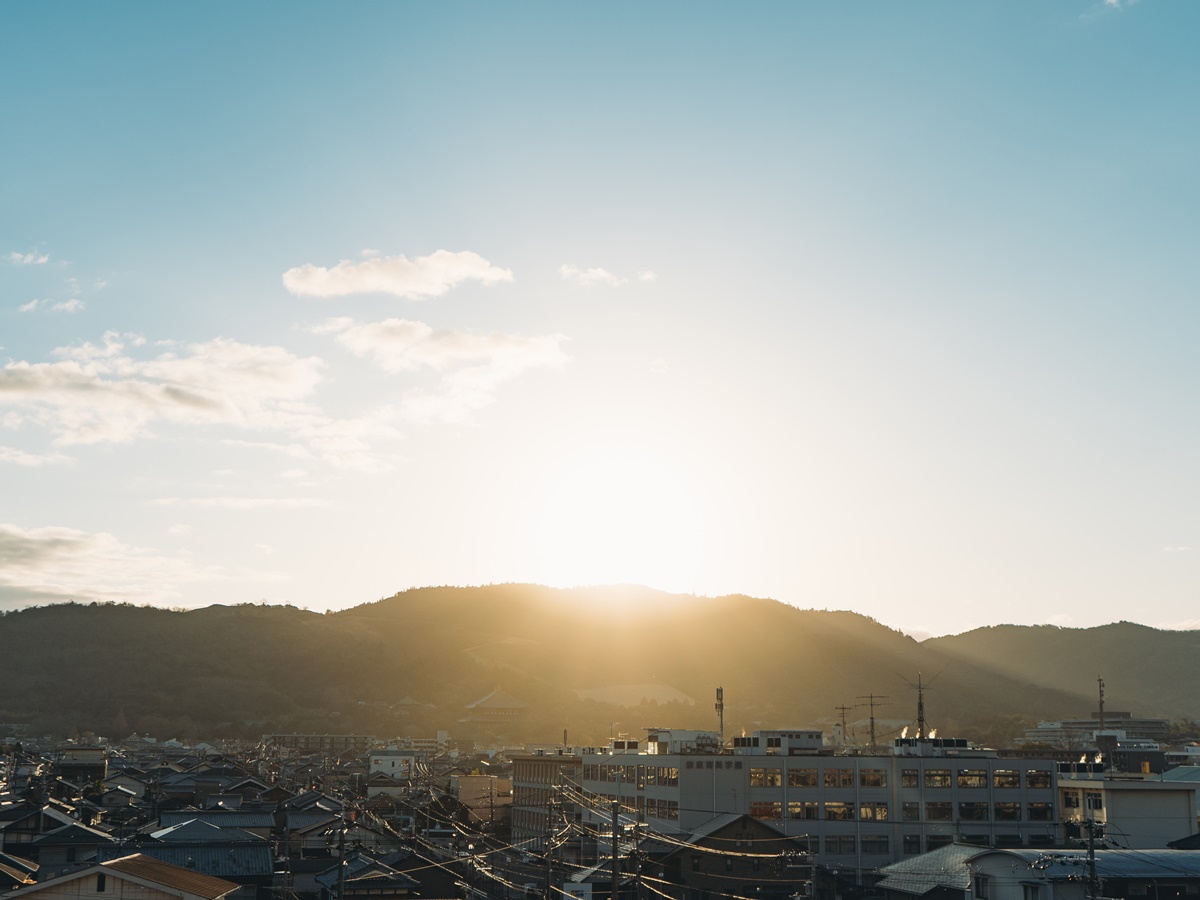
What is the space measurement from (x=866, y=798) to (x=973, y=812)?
812cm

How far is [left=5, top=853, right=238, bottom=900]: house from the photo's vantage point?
35094 millimetres

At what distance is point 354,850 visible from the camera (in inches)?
2277

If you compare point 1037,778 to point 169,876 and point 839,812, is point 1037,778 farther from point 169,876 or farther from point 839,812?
point 169,876

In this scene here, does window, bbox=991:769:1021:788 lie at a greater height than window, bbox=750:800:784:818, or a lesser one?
greater

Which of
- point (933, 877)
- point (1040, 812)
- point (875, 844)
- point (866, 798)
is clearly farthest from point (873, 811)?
point (933, 877)

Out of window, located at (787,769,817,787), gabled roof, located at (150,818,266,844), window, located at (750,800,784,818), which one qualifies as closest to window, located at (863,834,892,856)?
window, located at (787,769,817,787)

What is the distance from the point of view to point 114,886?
3556 centimetres

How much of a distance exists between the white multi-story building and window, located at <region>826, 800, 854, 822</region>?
69mm

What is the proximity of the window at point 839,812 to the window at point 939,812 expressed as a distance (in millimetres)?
5500

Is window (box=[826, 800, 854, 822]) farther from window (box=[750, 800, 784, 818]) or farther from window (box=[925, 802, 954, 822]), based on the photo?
window (box=[925, 802, 954, 822])

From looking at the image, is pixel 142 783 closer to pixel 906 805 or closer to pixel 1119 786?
pixel 906 805

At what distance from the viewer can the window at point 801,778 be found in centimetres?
7594

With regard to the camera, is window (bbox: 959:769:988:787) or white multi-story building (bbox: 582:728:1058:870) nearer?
white multi-story building (bbox: 582:728:1058:870)

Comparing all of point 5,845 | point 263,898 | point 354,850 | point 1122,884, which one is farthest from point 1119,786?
point 5,845
